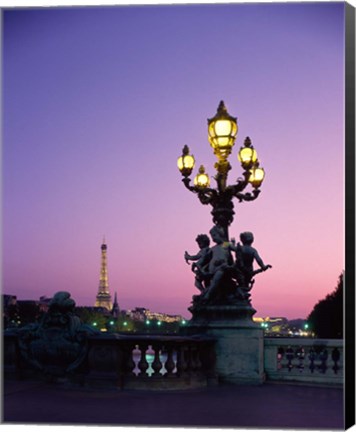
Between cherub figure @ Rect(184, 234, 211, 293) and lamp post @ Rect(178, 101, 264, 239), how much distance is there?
45cm

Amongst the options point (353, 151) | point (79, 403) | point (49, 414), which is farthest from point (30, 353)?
point (353, 151)

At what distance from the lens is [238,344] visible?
44.6ft

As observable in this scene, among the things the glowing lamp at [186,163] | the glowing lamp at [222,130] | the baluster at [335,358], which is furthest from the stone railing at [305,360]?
the glowing lamp at [222,130]

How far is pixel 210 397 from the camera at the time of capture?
11336 millimetres

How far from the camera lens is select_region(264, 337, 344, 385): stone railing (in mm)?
13336

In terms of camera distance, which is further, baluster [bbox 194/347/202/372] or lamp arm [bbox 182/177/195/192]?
lamp arm [bbox 182/177/195/192]

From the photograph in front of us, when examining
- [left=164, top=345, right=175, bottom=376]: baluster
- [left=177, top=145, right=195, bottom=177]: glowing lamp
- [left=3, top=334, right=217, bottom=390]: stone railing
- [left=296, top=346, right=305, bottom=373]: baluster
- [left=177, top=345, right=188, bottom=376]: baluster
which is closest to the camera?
[left=3, top=334, right=217, bottom=390]: stone railing

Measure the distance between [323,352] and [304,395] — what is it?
1670mm

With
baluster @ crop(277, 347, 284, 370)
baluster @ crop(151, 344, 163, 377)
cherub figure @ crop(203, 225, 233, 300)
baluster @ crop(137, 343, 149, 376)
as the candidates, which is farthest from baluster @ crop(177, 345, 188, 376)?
baluster @ crop(277, 347, 284, 370)

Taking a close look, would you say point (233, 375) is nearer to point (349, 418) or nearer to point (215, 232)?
point (215, 232)

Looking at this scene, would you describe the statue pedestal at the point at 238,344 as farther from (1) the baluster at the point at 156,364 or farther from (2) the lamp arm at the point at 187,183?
(2) the lamp arm at the point at 187,183

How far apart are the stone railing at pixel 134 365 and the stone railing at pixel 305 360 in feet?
5.40

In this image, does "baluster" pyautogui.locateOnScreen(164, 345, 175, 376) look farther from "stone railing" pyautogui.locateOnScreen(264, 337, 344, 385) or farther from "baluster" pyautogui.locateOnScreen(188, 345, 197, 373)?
"stone railing" pyautogui.locateOnScreen(264, 337, 344, 385)

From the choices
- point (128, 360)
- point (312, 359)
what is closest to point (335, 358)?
point (312, 359)
